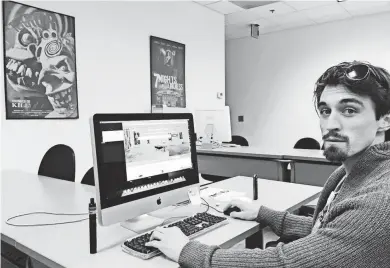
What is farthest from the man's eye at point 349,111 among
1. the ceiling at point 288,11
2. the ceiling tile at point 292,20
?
the ceiling tile at point 292,20

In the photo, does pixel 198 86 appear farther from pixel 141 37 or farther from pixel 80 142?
pixel 80 142

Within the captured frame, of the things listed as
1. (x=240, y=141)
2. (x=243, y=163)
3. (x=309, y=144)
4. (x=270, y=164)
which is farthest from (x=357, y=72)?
(x=240, y=141)

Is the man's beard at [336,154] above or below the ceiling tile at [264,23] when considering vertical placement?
below

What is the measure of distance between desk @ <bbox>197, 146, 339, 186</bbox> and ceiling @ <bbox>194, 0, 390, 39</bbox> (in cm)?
247

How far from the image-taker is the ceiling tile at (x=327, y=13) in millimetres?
4914

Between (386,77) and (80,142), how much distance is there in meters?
2.98

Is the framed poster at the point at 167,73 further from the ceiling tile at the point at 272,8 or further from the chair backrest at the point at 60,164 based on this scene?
the chair backrest at the point at 60,164

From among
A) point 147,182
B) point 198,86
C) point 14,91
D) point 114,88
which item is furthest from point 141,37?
point 147,182

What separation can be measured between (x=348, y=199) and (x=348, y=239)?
4.5 inches

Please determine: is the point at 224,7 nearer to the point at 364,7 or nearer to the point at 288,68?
the point at 288,68

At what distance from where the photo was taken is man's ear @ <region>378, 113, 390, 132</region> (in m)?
0.96

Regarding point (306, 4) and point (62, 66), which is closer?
point (62, 66)

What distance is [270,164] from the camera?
3168 mm

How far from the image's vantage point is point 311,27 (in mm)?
5738
